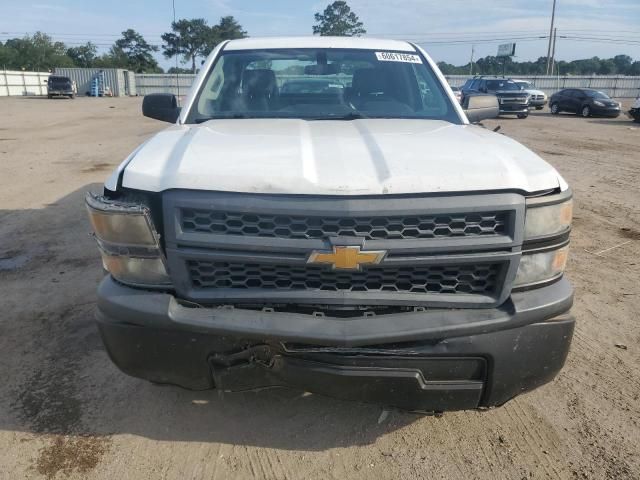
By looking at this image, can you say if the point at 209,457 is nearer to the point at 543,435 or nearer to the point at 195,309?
the point at 195,309

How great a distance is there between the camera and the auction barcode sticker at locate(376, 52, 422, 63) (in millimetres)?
3871

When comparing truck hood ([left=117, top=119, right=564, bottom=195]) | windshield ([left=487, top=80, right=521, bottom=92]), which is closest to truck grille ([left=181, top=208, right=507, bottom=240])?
truck hood ([left=117, top=119, right=564, bottom=195])

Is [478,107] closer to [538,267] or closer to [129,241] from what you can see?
[538,267]

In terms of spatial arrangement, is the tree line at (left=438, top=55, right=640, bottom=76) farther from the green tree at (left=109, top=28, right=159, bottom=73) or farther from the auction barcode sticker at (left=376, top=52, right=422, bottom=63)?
the auction barcode sticker at (left=376, top=52, right=422, bottom=63)

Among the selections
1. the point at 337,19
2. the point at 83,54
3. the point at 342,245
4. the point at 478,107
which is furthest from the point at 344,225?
the point at 83,54

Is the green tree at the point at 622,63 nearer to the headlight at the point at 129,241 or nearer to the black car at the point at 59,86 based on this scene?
the black car at the point at 59,86

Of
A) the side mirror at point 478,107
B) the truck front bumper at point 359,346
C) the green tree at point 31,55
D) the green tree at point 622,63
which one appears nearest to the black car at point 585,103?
the side mirror at point 478,107

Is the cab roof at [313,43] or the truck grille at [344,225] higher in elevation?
the cab roof at [313,43]

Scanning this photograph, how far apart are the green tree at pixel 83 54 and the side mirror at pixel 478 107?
3646 inches

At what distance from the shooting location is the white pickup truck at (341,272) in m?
2.06

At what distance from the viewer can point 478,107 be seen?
3.86 metres

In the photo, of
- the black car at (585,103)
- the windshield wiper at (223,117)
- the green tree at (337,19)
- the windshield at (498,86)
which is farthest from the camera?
the green tree at (337,19)

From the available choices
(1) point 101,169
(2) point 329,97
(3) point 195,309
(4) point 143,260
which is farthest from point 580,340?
(1) point 101,169

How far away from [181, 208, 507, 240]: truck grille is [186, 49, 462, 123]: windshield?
4.61 feet
